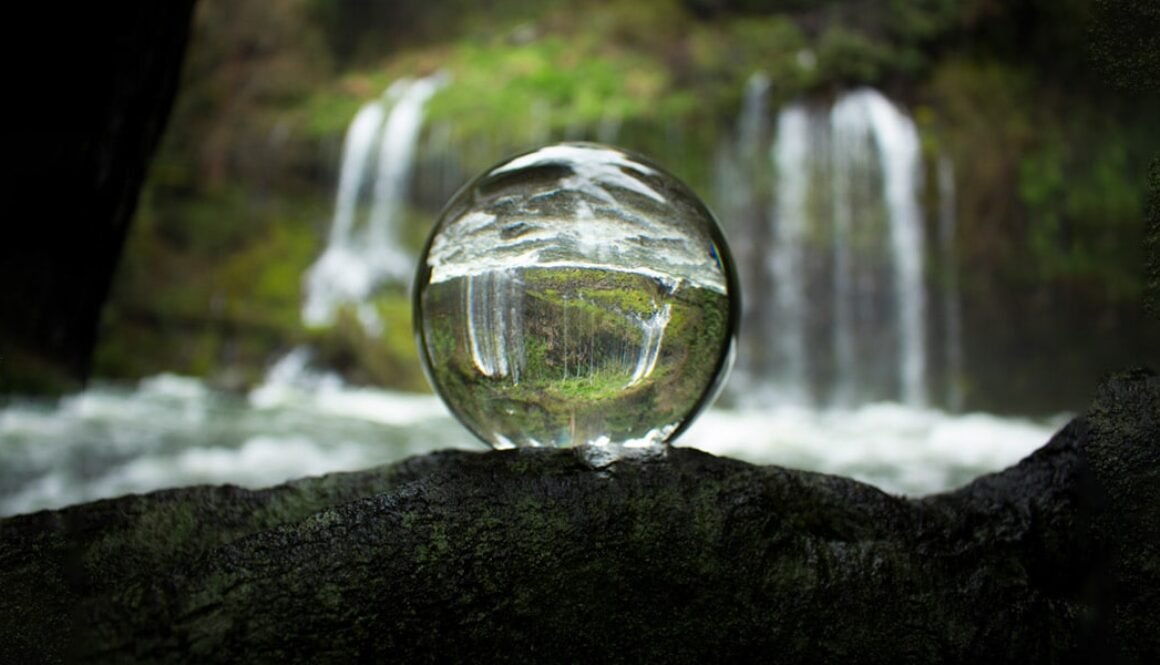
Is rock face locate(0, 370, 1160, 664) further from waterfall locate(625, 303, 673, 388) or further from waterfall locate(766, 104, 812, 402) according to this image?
waterfall locate(766, 104, 812, 402)

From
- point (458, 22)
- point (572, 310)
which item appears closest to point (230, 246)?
point (458, 22)

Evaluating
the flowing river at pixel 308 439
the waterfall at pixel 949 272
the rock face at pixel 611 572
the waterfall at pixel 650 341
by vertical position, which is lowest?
the rock face at pixel 611 572

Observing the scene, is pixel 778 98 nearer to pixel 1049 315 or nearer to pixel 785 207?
A: pixel 785 207

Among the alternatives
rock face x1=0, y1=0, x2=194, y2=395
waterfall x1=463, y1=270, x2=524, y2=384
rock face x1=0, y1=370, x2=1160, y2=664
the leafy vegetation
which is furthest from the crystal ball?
the leafy vegetation

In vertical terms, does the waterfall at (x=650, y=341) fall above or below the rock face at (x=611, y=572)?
above

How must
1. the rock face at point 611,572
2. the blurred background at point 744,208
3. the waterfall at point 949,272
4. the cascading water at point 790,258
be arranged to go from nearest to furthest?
the rock face at point 611,572 < the blurred background at point 744,208 < the waterfall at point 949,272 < the cascading water at point 790,258

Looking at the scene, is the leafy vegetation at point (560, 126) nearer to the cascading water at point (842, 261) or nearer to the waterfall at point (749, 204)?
the waterfall at point (749, 204)

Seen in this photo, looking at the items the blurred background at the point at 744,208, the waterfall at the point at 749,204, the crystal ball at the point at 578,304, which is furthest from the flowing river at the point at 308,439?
the crystal ball at the point at 578,304
